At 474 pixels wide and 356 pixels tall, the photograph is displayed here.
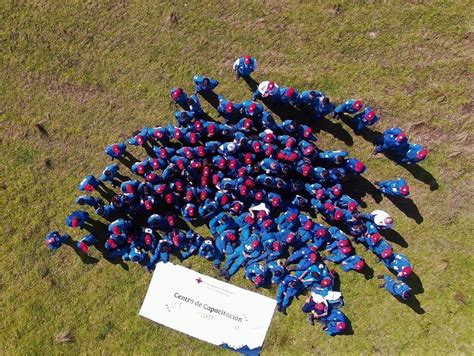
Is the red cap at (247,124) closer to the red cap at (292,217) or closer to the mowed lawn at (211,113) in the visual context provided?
the mowed lawn at (211,113)

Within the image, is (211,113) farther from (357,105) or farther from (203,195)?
(357,105)

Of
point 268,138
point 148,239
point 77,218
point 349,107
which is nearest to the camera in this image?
point 268,138

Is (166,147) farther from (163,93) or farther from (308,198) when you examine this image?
(308,198)

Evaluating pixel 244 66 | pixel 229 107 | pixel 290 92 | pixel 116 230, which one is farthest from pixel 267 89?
pixel 116 230

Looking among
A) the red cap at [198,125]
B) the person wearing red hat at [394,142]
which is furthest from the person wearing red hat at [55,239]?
the person wearing red hat at [394,142]

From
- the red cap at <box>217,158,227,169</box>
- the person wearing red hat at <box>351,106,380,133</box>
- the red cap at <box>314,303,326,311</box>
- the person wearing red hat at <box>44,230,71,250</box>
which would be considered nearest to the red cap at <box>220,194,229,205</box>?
the red cap at <box>217,158,227,169</box>

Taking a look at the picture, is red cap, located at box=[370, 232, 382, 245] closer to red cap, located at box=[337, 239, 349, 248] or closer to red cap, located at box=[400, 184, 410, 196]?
red cap, located at box=[337, 239, 349, 248]

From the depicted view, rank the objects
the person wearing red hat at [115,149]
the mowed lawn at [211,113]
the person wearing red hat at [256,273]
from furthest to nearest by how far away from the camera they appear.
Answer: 1. the mowed lawn at [211,113]
2. the person wearing red hat at [256,273]
3. the person wearing red hat at [115,149]
